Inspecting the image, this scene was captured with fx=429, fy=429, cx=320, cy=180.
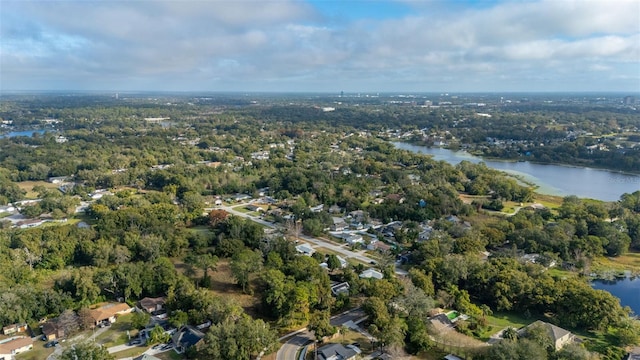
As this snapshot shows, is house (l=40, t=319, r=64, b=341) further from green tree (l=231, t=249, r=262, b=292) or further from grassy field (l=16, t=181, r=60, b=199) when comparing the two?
grassy field (l=16, t=181, r=60, b=199)

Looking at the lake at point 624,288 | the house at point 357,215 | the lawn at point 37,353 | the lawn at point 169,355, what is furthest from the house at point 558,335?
the lawn at point 37,353

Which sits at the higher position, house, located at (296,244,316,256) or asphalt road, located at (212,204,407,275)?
house, located at (296,244,316,256)

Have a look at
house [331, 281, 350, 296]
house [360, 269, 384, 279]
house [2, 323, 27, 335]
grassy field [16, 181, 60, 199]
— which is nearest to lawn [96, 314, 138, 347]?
house [2, 323, 27, 335]

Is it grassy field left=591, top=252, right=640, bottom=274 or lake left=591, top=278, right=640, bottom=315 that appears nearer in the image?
lake left=591, top=278, right=640, bottom=315

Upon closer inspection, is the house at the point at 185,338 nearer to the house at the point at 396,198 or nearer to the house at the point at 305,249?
the house at the point at 305,249

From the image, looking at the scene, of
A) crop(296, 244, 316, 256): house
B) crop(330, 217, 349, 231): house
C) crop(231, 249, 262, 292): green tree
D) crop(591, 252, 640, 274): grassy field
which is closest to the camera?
crop(231, 249, 262, 292): green tree

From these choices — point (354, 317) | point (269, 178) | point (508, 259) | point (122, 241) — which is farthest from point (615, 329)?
point (269, 178)
